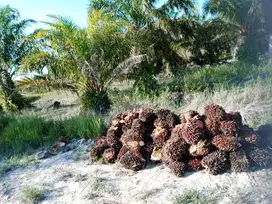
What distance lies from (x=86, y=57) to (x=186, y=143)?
5831 millimetres

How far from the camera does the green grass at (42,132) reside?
5812 mm

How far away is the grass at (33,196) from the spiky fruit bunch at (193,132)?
1746 mm

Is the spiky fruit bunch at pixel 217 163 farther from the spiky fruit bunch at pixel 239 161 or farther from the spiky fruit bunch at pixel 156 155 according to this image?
the spiky fruit bunch at pixel 156 155

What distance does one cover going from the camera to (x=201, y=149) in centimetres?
372

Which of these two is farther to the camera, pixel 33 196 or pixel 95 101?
pixel 95 101

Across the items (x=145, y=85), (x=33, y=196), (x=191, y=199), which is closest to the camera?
(x=191, y=199)

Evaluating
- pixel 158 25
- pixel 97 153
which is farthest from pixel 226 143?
pixel 158 25

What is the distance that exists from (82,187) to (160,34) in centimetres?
1244

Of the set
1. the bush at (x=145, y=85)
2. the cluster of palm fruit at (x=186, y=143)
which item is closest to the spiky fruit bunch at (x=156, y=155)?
the cluster of palm fruit at (x=186, y=143)

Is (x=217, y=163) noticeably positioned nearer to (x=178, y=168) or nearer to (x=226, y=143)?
(x=226, y=143)

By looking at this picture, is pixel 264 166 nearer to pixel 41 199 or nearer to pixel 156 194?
pixel 156 194

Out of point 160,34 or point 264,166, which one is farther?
point 160,34

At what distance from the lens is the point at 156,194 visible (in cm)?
348

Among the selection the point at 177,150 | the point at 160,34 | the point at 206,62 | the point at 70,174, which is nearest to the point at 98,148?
the point at 70,174
